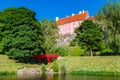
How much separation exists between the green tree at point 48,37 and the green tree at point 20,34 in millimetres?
2092

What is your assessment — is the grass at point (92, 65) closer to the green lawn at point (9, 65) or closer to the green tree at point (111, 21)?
the green tree at point (111, 21)

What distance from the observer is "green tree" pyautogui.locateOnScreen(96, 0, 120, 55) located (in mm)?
64625

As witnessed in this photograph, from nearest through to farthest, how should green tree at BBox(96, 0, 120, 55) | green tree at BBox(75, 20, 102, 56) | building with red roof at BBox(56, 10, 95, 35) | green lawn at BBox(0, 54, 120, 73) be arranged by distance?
green lawn at BBox(0, 54, 120, 73)
green tree at BBox(96, 0, 120, 55)
green tree at BBox(75, 20, 102, 56)
building with red roof at BBox(56, 10, 95, 35)

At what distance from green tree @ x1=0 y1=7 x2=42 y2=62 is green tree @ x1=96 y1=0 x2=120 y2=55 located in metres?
14.7

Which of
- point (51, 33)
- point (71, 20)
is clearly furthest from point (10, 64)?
point (71, 20)

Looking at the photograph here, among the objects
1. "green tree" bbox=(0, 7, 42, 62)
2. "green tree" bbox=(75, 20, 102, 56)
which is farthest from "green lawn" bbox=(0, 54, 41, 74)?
"green tree" bbox=(75, 20, 102, 56)

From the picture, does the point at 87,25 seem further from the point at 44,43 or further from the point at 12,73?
the point at 12,73

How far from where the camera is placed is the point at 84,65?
2506 inches

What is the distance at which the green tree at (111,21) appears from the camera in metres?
64.6

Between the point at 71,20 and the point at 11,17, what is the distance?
6734 cm

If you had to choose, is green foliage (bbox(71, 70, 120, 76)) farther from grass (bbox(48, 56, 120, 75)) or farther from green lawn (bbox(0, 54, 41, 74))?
green lawn (bbox(0, 54, 41, 74))

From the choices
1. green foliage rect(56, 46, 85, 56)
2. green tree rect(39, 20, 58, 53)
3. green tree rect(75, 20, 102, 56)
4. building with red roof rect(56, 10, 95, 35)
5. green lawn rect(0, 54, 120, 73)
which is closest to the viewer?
green lawn rect(0, 54, 120, 73)

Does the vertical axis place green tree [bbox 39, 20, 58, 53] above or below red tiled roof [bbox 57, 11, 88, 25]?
below

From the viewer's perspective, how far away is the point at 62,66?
6247 cm
